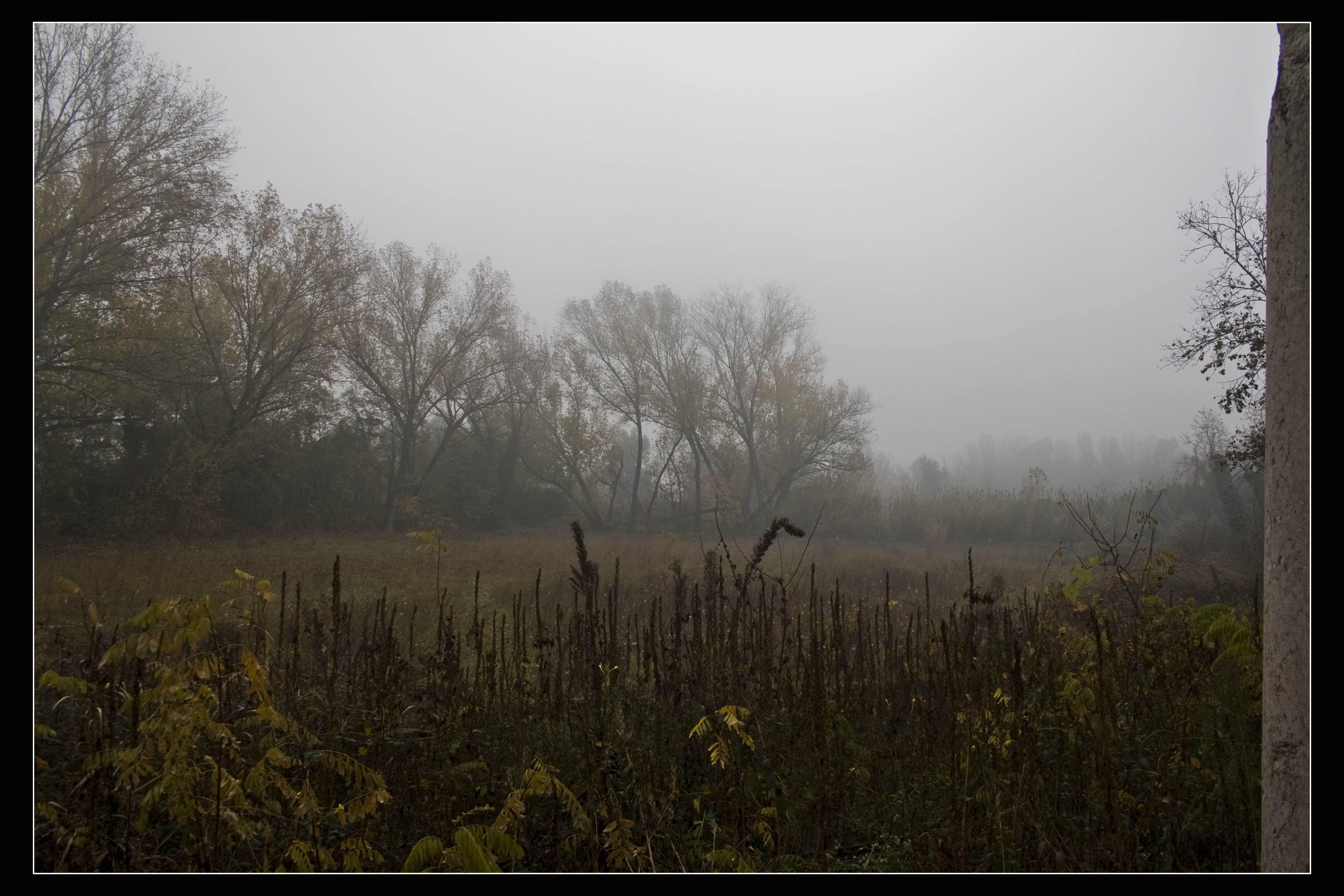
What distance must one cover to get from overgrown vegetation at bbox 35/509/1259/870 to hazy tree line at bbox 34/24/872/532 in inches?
88.4

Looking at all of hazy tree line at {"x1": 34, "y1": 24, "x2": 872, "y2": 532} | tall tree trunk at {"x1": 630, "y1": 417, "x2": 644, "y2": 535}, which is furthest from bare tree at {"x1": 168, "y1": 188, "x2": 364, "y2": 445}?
tall tree trunk at {"x1": 630, "y1": 417, "x2": 644, "y2": 535}

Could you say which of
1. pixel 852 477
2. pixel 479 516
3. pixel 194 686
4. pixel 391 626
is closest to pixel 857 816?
pixel 391 626

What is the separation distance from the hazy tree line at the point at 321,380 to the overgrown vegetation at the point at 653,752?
2.24 metres

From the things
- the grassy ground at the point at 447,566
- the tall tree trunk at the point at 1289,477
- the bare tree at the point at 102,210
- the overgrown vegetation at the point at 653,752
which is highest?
the bare tree at the point at 102,210

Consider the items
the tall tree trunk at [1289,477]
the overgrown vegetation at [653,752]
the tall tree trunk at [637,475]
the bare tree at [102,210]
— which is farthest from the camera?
the tall tree trunk at [637,475]

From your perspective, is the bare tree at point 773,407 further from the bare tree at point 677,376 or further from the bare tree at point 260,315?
the bare tree at point 260,315

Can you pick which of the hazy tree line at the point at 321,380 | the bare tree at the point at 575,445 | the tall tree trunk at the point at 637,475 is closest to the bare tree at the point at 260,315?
the hazy tree line at the point at 321,380

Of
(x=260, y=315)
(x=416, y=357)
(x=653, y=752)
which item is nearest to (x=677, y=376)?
(x=416, y=357)

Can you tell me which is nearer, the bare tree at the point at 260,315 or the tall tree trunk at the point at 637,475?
the bare tree at the point at 260,315

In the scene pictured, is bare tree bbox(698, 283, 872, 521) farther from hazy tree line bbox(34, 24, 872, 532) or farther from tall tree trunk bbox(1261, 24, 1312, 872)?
tall tree trunk bbox(1261, 24, 1312, 872)

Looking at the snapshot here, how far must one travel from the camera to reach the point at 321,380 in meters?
15.5

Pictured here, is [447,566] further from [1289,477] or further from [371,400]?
[1289,477]

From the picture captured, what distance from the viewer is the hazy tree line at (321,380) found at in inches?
375
